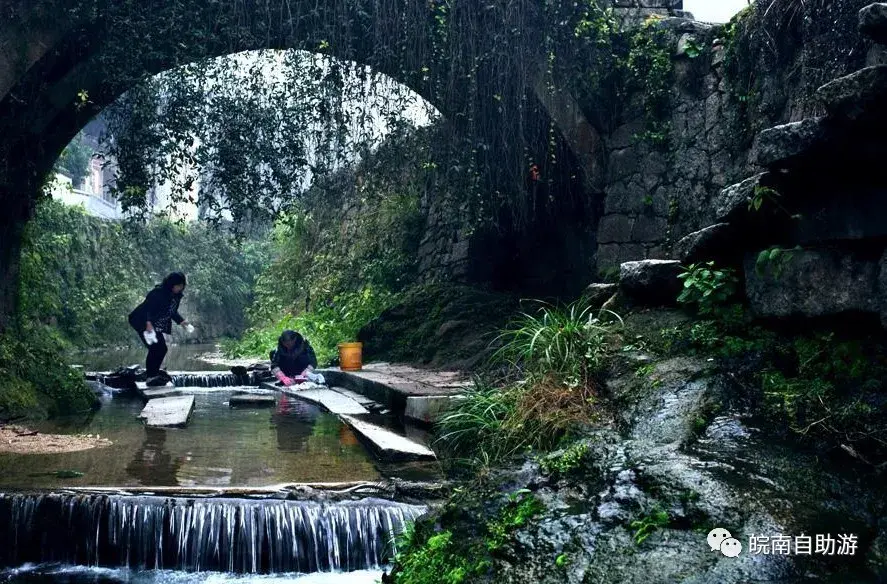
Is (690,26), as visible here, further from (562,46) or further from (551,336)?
(551,336)

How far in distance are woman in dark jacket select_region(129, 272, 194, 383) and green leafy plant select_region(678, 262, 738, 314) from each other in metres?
7.01

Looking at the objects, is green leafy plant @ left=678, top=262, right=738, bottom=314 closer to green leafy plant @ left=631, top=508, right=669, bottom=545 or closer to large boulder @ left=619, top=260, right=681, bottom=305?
large boulder @ left=619, top=260, right=681, bottom=305

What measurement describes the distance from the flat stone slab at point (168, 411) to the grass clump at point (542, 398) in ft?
9.01

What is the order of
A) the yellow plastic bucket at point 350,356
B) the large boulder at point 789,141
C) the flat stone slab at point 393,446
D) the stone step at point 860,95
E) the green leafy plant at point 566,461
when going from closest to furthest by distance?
the stone step at point 860,95 → the large boulder at point 789,141 → the green leafy plant at point 566,461 → the flat stone slab at point 393,446 → the yellow plastic bucket at point 350,356

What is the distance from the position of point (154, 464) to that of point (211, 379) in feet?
18.5

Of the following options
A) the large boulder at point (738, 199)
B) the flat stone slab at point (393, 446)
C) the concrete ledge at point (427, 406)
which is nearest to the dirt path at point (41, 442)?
the flat stone slab at point (393, 446)

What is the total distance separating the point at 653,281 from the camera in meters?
4.89

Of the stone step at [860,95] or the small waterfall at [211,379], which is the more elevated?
the stone step at [860,95]

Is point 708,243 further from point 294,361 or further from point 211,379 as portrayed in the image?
point 211,379

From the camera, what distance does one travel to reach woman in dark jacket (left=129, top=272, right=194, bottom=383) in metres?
9.82

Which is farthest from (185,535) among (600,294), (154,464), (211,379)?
→ (211,379)

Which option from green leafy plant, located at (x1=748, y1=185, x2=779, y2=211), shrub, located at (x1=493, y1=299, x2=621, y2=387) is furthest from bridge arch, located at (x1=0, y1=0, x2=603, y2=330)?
green leafy plant, located at (x1=748, y1=185, x2=779, y2=211)

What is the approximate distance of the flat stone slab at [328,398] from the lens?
7.70 metres

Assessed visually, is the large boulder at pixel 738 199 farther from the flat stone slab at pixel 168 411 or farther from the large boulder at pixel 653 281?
the flat stone slab at pixel 168 411
